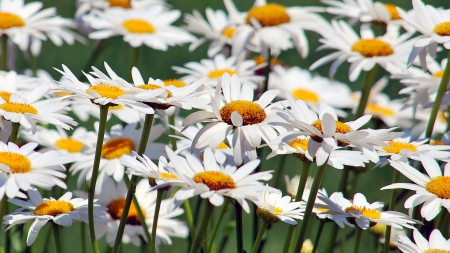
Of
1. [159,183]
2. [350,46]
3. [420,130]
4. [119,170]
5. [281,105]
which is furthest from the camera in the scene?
[350,46]

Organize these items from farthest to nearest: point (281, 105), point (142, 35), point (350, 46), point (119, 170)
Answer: point (142, 35) → point (350, 46) → point (119, 170) → point (281, 105)

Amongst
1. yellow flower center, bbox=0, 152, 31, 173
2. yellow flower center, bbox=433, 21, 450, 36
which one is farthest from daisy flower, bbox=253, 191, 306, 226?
yellow flower center, bbox=433, 21, 450, 36

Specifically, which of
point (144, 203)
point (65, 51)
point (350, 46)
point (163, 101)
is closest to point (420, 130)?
point (350, 46)

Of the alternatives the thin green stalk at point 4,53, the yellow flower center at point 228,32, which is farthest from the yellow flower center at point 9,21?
the yellow flower center at point 228,32

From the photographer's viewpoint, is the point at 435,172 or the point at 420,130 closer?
the point at 435,172

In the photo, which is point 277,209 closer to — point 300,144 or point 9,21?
point 300,144

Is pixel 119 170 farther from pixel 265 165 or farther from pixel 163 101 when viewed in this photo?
pixel 265 165
